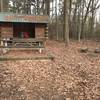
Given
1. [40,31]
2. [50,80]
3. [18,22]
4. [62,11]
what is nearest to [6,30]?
[18,22]

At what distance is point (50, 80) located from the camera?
741cm

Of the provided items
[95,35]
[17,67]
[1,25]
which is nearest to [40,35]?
[1,25]

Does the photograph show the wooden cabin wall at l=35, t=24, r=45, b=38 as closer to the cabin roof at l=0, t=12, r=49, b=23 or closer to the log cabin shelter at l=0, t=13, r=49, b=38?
the log cabin shelter at l=0, t=13, r=49, b=38

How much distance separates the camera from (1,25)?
12.4 metres

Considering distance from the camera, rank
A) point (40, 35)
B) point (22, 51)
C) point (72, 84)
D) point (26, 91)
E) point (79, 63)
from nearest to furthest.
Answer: point (26, 91), point (72, 84), point (79, 63), point (22, 51), point (40, 35)

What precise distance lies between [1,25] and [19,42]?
1646 mm

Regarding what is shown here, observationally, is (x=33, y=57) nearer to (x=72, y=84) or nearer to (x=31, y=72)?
(x=31, y=72)

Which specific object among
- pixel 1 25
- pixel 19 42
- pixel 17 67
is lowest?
pixel 17 67

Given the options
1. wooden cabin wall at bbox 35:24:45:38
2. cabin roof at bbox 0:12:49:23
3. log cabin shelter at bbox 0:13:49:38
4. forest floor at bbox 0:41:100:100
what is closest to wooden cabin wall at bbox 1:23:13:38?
log cabin shelter at bbox 0:13:49:38

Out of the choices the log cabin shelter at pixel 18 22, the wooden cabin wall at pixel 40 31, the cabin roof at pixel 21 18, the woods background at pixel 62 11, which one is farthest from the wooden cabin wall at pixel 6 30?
the woods background at pixel 62 11

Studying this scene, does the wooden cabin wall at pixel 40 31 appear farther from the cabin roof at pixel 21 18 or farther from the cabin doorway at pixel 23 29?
the cabin doorway at pixel 23 29

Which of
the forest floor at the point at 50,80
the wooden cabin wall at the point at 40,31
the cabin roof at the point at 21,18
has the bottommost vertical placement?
the forest floor at the point at 50,80

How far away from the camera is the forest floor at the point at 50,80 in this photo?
20.7ft

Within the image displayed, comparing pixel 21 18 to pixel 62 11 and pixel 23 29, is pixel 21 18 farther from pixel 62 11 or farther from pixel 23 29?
pixel 62 11
